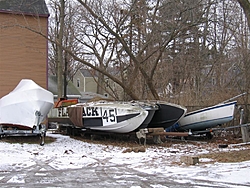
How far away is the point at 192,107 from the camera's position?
18.3 m

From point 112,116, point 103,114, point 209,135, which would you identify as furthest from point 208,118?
point 103,114

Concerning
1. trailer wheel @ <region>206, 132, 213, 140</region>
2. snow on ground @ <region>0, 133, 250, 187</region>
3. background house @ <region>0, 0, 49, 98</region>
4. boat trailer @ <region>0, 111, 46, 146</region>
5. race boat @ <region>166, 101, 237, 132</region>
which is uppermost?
background house @ <region>0, 0, 49, 98</region>

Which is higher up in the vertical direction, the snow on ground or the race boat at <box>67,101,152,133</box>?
the race boat at <box>67,101,152,133</box>

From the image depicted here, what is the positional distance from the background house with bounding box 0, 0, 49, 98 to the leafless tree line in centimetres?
138

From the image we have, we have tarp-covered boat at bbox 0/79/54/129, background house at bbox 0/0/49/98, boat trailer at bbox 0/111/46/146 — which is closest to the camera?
boat trailer at bbox 0/111/46/146

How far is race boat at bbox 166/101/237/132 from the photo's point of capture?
1518cm

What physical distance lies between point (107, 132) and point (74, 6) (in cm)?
1076

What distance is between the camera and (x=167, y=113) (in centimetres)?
1476

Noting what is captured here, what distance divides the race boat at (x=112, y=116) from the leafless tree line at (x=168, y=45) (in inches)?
A: 126

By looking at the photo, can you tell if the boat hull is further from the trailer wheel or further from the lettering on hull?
the lettering on hull

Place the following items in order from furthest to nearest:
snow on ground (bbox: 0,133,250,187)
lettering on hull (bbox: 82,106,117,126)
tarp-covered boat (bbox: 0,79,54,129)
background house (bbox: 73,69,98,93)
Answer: background house (bbox: 73,69,98,93), lettering on hull (bbox: 82,106,117,126), tarp-covered boat (bbox: 0,79,54,129), snow on ground (bbox: 0,133,250,187)

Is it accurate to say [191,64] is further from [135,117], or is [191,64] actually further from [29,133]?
[29,133]

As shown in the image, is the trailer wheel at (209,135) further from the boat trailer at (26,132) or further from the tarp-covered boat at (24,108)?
the boat trailer at (26,132)

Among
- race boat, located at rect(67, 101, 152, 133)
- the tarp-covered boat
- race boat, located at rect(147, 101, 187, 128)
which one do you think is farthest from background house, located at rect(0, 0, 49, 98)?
race boat, located at rect(147, 101, 187, 128)
